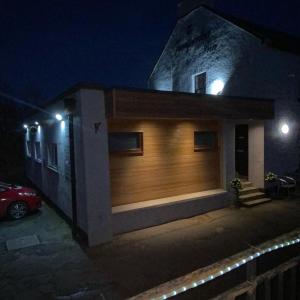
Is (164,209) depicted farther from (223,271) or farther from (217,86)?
(217,86)

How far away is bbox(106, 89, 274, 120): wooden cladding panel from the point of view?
7.22 metres

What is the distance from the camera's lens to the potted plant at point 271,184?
1201 centimetres

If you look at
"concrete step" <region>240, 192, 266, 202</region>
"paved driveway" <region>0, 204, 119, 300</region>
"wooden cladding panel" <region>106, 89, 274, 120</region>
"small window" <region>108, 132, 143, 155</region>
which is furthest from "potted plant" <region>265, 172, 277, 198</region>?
"paved driveway" <region>0, 204, 119, 300</region>

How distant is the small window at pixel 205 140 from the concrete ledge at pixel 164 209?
1802 millimetres

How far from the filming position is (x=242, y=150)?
12.9m

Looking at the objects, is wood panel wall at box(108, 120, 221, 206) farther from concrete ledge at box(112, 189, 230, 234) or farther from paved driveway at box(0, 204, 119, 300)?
paved driveway at box(0, 204, 119, 300)

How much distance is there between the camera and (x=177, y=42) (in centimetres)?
1653

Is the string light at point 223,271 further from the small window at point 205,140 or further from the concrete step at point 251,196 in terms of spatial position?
the concrete step at point 251,196

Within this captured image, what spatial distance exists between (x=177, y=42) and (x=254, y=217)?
39.3 feet

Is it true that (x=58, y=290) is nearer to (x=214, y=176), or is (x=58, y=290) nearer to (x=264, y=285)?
(x=264, y=285)

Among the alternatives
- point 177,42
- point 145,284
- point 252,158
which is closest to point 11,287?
point 145,284

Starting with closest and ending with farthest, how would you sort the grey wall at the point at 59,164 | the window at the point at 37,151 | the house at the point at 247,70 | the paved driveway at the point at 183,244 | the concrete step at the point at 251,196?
the paved driveway at the point at 183,244
the grey wall at the point at 59,164
the concrete step at the point at 251,196
the house at the point at 247,70
the window at the point at 37,151

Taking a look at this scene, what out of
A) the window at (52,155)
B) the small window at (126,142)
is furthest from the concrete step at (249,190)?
the window at (52,155)

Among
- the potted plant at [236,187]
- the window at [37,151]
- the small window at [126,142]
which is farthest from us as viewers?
the window at [37,151]
